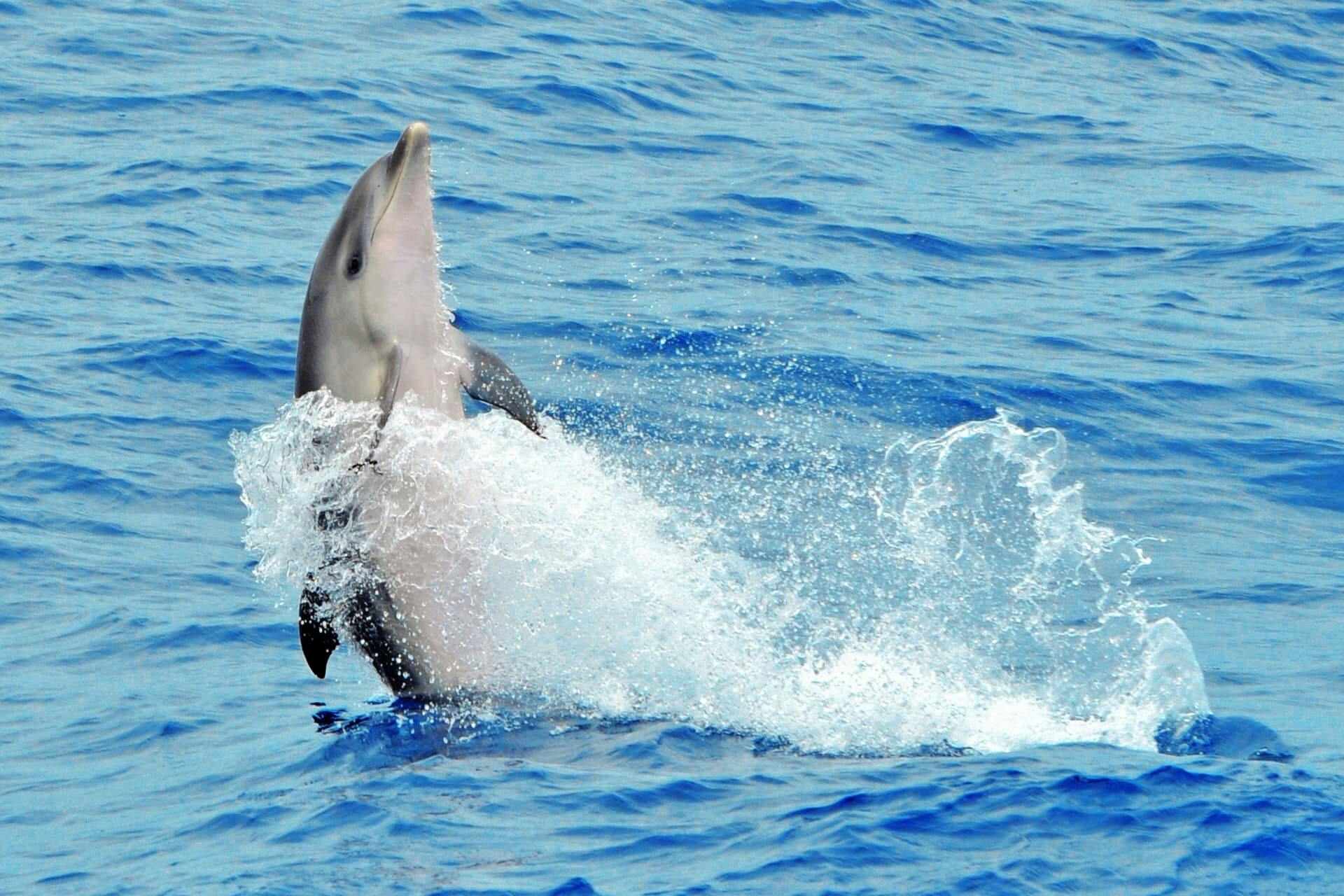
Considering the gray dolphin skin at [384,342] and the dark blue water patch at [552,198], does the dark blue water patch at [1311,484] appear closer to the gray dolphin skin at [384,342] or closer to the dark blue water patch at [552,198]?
the gray dolphin skin at [384,342]

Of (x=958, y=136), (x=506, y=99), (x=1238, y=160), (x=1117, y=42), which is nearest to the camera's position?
(x=1238, y=160)

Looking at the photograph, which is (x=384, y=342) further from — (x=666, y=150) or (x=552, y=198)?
(x=666, y=150)

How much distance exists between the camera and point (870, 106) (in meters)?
21.9

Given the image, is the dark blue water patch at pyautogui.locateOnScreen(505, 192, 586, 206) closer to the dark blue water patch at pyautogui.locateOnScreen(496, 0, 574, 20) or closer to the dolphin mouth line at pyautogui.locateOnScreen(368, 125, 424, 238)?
the dark blue water patch at pyautogui.locateOnScreen(496, 0, 574, 20)

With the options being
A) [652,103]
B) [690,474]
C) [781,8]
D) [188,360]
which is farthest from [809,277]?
[781,8]

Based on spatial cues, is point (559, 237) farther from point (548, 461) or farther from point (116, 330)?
point (548, 461)

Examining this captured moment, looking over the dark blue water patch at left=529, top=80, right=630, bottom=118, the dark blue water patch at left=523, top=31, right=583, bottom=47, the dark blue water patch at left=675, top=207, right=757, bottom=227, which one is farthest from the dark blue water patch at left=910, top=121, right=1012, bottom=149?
the dark blue water patch at left=523, top=31, right=583, bottom=47

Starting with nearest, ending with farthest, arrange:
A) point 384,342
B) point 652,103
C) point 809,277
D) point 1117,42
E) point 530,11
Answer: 1. point 384,342
2. point 809,277
3. point 652,103
4. point 530,11
5. point 1117,42

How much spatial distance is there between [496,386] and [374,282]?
740 millimetres

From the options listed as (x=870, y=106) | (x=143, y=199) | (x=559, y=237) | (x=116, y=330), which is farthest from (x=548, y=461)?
(x=870, y=106)

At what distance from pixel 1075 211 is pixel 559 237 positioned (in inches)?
212

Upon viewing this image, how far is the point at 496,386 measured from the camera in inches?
344

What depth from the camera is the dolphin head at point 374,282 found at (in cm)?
851

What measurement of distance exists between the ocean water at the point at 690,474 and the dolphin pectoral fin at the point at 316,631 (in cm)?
21
